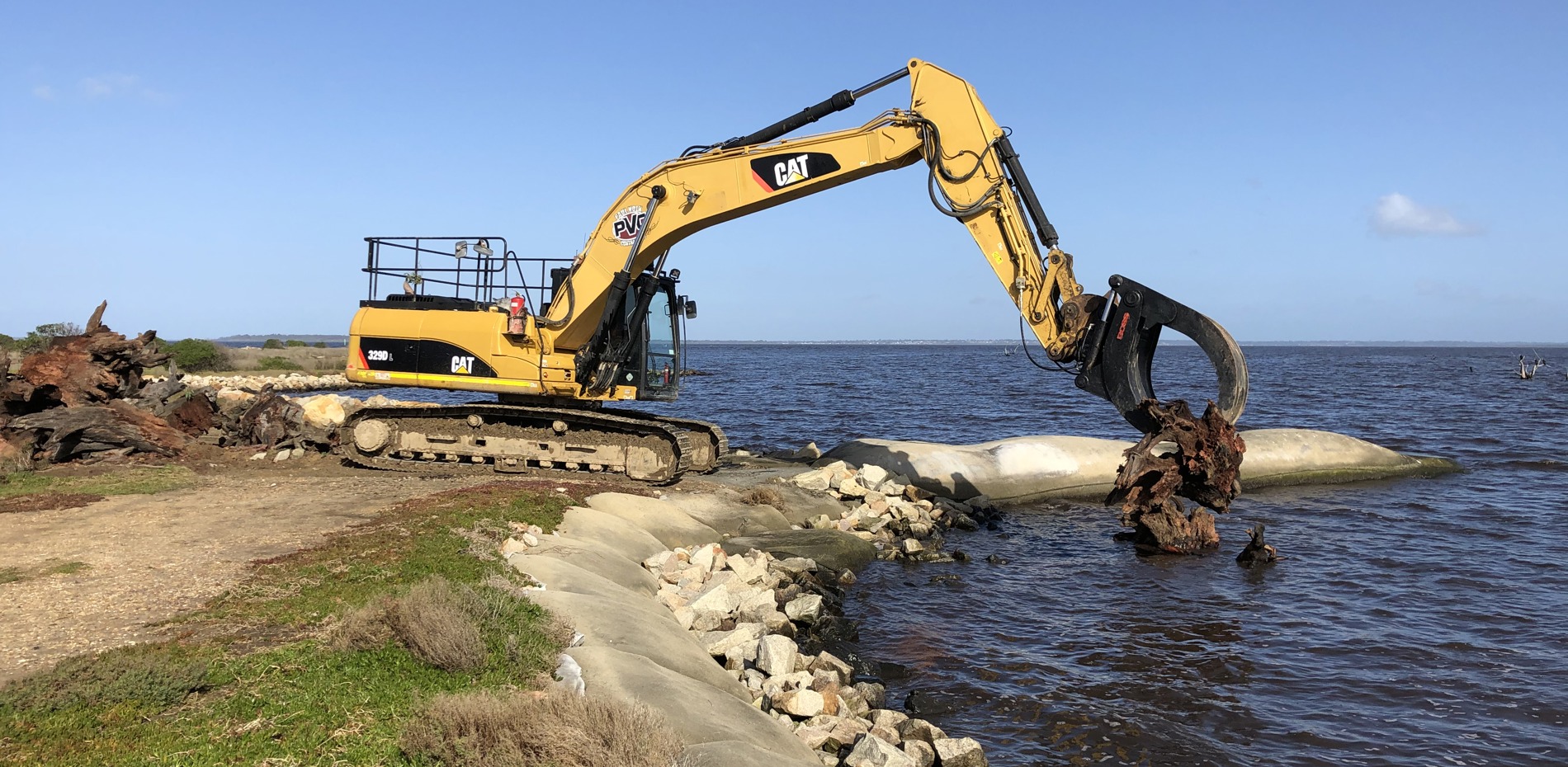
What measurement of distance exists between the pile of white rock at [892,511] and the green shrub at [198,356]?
49.8 m

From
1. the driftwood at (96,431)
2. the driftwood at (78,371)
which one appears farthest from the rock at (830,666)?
the driftwood at (78,371)

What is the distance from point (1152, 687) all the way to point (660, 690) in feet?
18.1

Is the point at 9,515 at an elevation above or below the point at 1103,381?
below

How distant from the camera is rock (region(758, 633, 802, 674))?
28.9 ft

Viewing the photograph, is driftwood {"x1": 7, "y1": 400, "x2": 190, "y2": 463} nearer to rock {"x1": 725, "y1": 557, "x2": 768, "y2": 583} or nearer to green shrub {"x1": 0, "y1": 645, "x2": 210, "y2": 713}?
rock {"x1": 725, "y1": 557, "x2": 768, "y2": 583}

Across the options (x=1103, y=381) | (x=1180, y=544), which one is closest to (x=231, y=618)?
(x=1103, y=381)

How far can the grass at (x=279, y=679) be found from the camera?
5.53 meters

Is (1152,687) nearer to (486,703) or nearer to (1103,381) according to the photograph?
(1103,381)

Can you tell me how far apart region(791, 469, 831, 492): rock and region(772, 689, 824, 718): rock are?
942 centimetres

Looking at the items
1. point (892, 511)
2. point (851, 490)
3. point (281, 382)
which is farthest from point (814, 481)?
point (281, 382)

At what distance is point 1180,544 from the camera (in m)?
15.0

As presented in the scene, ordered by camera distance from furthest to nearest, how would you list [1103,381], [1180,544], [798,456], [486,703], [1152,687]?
1. [798,456]
2. [1180,544]
3. [1103,381]
4. [1152,687]
5. [486,703]

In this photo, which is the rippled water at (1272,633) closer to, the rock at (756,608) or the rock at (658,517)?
the rock at (756,608)

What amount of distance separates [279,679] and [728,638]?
4.19m
